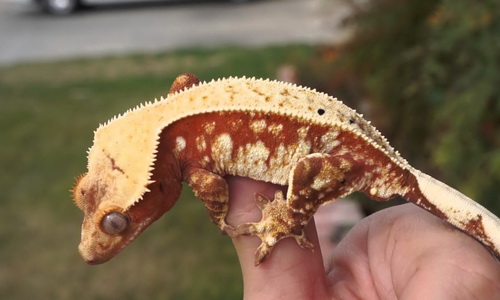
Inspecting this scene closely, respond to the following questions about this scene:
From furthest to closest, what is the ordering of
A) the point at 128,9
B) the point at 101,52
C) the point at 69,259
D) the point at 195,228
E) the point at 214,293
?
the point at 128,9 → the point at 101,52 → the point at 195,228 → the point at 69,259 → the point at 214,293

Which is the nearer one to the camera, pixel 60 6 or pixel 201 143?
pixel 201 143

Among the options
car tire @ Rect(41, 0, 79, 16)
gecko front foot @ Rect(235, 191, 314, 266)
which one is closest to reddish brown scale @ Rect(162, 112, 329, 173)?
gecko front foot @ Rect(235, 191, 314, 266)

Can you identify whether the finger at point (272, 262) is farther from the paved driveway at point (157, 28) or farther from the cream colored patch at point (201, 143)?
the paved driveway at point (157, 28)

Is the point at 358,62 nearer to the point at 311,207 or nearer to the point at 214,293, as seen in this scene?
the point at 214,293

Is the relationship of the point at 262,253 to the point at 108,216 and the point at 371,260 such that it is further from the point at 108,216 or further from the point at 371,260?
the point at 108,216

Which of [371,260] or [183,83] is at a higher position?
[183,83]

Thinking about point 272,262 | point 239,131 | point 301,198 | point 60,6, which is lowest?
point 60,6

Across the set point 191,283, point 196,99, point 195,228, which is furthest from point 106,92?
point 196,99

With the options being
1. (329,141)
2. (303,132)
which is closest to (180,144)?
(303,132)
